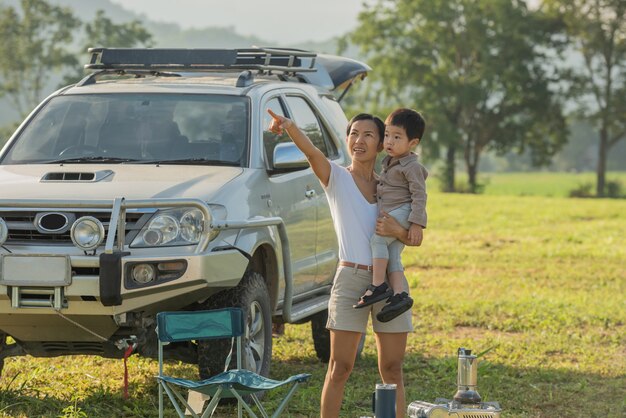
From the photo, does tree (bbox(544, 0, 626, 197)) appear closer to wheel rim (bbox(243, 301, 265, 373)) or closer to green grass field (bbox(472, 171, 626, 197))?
green grass field (bbox(472, 171, 626, 197))

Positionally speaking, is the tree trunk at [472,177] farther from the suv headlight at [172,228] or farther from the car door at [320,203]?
the suv headlight at [172,228]

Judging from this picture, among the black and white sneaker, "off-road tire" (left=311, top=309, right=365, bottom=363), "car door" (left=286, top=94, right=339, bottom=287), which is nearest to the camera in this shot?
the black and white sneaker

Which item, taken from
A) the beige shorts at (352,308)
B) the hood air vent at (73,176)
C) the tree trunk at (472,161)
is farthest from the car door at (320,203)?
the tree trunk at (472,161)

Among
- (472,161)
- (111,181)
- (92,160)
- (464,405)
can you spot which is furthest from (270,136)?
(472,161)

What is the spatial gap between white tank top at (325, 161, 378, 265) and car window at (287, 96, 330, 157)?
2717mm

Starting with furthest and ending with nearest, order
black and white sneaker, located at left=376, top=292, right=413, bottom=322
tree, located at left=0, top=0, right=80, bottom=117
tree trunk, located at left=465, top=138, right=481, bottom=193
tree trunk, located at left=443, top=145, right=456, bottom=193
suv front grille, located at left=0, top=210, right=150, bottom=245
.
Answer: tree, located at left=0, top=0, right=80, bottom=117 < tree trunk, located at left=443, top=145, right=456, bottom=193 < tree trunk, located at left=465, top=138, right=481, bottom=193 < suv front grille, located at left=0, top=210, right=150, bottom=245 < black and white sneaker, located at left=376, top=292, right=413, bottom=322

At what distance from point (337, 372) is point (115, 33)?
246 feet

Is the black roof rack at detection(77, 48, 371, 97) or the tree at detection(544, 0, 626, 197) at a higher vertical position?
the tree at detection(544, 0, 626, 197)

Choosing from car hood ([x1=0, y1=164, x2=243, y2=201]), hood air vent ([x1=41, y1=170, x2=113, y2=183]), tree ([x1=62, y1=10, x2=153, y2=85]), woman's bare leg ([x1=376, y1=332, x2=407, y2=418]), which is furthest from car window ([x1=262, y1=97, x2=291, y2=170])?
tree ([x1=62, y1=10, x2=153, y2=85])

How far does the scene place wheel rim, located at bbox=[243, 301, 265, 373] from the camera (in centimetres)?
753

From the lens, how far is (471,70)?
63.3 m

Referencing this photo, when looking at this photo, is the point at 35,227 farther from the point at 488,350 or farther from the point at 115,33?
the point at 115,33

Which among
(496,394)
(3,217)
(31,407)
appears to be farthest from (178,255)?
(496,394)

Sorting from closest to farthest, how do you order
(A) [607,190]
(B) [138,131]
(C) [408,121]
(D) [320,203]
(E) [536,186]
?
(C) [408,121]
(B) [138,131]
(D) [320,203]
(A) [607,190]
(E) [536,186]
